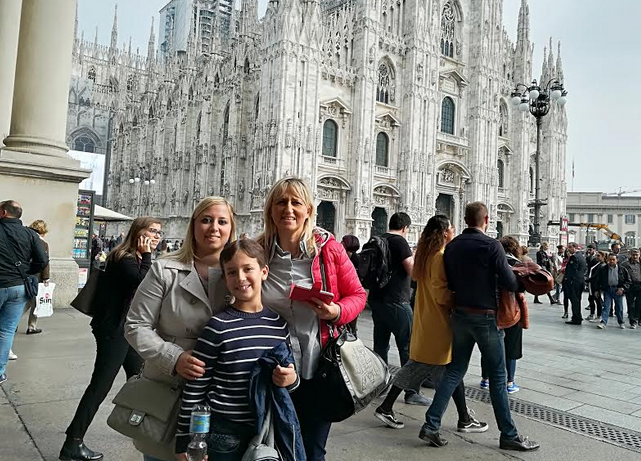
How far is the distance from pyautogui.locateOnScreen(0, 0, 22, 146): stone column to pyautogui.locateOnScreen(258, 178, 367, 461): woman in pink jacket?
8.38m

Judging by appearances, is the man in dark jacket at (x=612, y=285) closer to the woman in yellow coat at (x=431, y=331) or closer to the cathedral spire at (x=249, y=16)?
the woman in yellow coat at (x=431, y=331)

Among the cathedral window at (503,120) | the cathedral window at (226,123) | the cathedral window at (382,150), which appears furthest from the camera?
the cathedral window at (503,120)

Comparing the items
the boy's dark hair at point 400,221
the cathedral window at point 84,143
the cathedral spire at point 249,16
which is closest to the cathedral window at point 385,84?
the cathedral spire at point 249,16

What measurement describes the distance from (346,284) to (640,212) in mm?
80157

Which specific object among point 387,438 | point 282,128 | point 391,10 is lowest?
point 387,438

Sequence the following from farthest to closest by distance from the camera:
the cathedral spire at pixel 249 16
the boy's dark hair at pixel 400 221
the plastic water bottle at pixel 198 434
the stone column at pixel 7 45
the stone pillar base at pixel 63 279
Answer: the cathedral spire at pixel 249 16 → the stone column at pixel 7 45 → the stone pillar base at pixel 63 279 → the boy's dark hair at pixel 400 221 → the plastic water bottle at pixel 198 434

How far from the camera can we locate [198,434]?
1911mm

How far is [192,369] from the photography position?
6.46 ft

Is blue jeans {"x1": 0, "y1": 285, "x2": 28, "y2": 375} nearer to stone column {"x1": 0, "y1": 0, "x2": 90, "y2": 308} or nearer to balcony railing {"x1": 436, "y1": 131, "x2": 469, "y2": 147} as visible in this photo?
stone column {"x1": 0, "y1": 0, "x2": 90, "y2": 308}

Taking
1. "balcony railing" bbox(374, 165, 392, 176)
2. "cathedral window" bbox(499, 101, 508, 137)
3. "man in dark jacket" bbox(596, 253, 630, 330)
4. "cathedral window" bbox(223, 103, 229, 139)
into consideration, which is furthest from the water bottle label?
"cathedral window" bbox(499, 101, 508, 137)

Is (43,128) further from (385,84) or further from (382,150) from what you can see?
(385,84)

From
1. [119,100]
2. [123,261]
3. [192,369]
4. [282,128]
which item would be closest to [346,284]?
[192,369]

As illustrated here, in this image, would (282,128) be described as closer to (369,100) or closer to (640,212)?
(369,100)

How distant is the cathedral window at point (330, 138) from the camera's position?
29.3 metres
